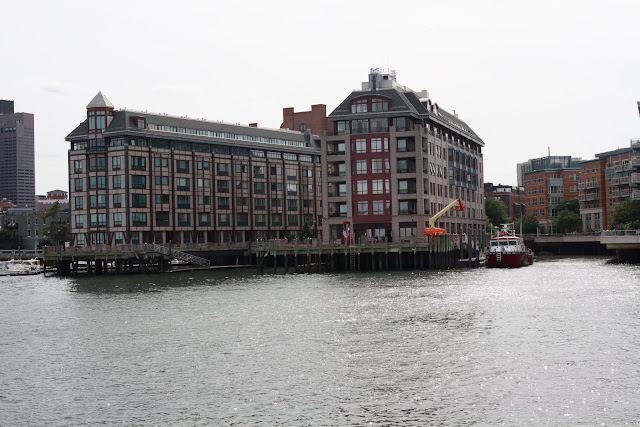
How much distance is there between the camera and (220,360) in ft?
148

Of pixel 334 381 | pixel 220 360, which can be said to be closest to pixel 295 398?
pixel 334 381

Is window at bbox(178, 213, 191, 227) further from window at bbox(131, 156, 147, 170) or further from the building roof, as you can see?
the building roof

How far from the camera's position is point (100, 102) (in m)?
150

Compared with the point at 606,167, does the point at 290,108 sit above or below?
above

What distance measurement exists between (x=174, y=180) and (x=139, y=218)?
403 inches

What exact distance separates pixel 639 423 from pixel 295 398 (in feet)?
44.2

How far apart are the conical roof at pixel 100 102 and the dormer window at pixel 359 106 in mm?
43583

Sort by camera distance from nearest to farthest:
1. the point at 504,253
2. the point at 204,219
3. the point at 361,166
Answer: the point at 504,253, the point at 361,166, the point at 204,219

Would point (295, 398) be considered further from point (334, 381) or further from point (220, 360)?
point (220, 360)

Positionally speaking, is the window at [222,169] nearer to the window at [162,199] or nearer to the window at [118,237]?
the window at [162,199]

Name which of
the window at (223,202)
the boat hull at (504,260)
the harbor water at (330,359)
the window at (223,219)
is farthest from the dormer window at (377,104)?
the harbor water at (330,359)

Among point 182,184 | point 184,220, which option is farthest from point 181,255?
point 182,184

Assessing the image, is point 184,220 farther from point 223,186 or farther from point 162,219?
point 223,186

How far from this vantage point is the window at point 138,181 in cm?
14712
